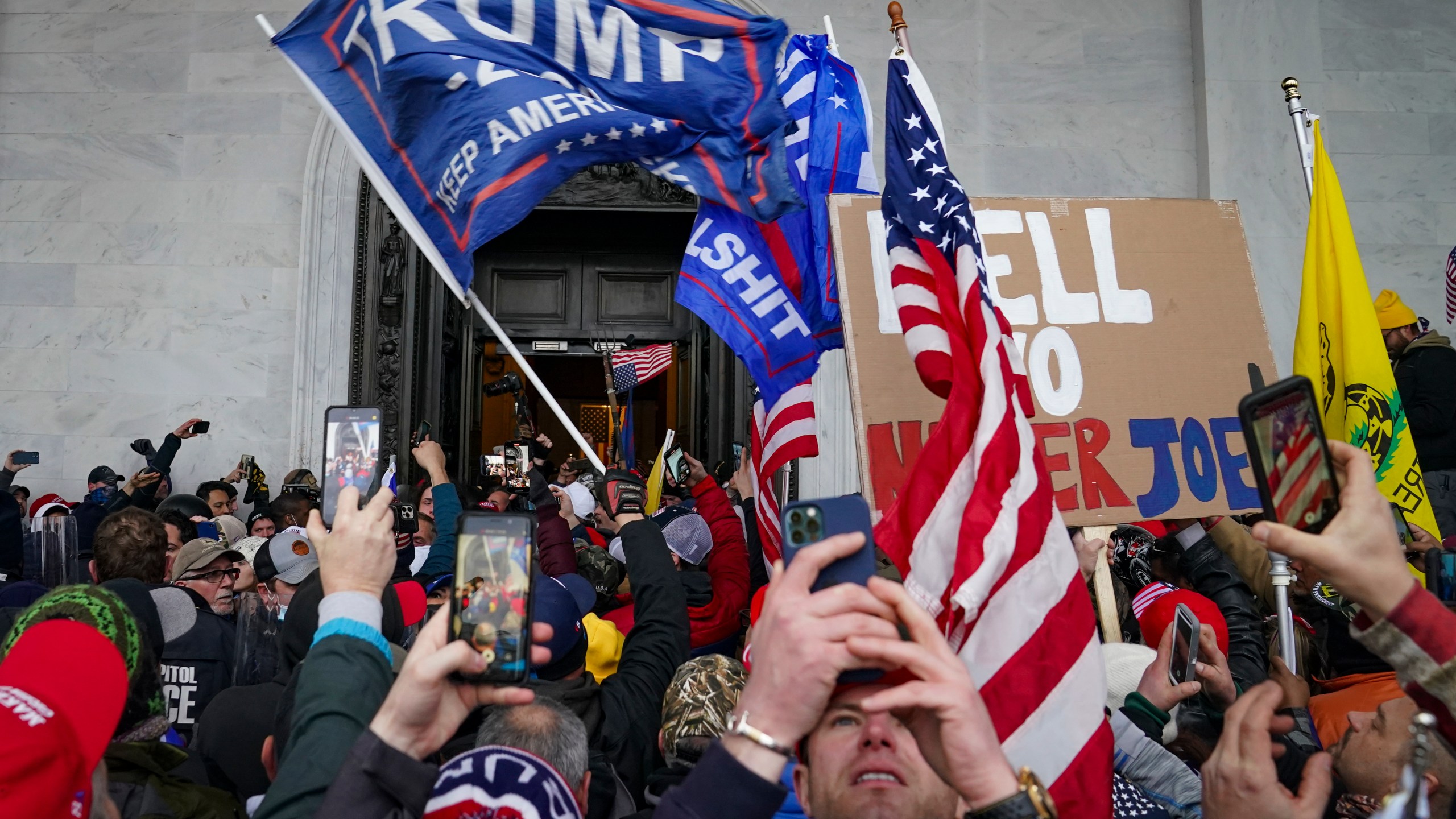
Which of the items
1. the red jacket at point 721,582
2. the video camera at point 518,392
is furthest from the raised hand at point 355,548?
the video camera at point 518,392

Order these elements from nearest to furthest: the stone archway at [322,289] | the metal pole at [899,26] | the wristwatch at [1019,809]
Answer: the wristwatch at [1019,809] → the metal pole at [899,26] → the stone archway at [322,289]

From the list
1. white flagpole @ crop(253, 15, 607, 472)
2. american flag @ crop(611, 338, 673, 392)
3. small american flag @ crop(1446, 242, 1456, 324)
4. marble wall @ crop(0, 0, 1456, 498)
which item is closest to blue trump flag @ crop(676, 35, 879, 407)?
white flagpole @ crop(253, 15, 607, 472)

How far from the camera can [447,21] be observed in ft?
14.4

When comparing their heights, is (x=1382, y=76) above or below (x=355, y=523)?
above

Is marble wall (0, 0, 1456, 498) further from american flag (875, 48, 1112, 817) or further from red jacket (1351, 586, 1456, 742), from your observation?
red jacket (1351, 586, 1456, 742)

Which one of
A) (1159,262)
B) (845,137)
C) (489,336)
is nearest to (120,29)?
(489,336)

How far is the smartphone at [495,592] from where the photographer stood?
182 centimetres

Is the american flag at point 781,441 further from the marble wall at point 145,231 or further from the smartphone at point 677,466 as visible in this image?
the marble wall at point 145,231

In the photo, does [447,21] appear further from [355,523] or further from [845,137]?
[355,523]

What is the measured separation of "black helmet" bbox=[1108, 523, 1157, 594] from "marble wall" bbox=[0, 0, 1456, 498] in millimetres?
5692

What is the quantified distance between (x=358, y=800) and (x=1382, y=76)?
11545 mm

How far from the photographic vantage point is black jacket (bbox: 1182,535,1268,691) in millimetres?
3668

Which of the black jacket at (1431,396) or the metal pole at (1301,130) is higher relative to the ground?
the metal pole at (1301,130)

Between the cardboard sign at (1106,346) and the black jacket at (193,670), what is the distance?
90.8 inches
